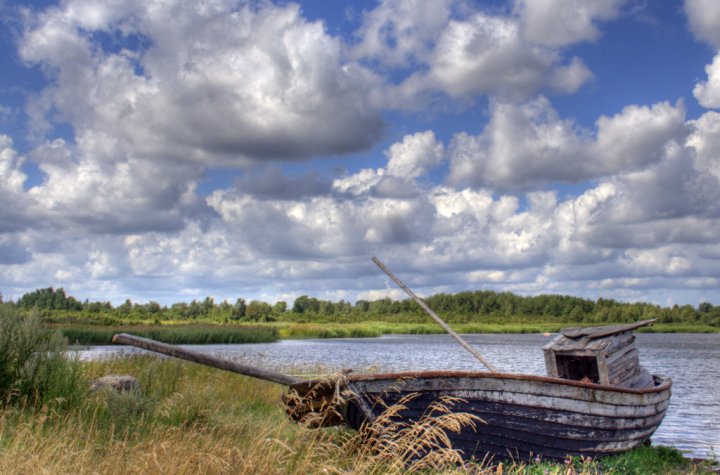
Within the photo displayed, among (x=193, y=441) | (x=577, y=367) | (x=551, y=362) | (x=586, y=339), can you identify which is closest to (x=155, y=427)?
(x=193, y=441)

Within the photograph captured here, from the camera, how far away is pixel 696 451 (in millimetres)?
13086

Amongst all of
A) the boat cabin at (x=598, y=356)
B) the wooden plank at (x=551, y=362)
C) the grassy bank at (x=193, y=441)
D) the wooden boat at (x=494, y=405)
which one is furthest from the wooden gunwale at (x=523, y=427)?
the wooden plank at (x=551, y=362)

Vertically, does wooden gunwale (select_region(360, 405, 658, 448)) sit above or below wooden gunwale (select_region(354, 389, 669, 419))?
below

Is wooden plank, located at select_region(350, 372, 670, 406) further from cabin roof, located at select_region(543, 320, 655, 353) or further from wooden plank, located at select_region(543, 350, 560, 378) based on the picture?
wooden plank, located at select_region(543, 350, 560, 378)

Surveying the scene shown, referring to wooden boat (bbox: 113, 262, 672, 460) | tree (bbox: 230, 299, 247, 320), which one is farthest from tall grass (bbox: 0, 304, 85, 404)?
tree (bbox: 230, 299, 247, 320)

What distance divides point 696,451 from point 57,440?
12397mm

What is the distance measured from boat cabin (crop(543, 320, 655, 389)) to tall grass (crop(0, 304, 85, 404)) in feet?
27.5

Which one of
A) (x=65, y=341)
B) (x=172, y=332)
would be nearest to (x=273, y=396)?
(x=65, y=341)

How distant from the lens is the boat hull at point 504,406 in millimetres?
8617

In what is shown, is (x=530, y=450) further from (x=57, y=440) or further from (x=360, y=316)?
(x=360, y=316)

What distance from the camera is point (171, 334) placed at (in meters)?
42.2

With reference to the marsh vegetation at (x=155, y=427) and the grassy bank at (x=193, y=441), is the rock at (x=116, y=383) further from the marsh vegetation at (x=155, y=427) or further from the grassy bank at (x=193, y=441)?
the grassy bank at (x=193, y=441)

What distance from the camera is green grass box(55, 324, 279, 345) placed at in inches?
1480

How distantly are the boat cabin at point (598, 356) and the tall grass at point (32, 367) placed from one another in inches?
330
